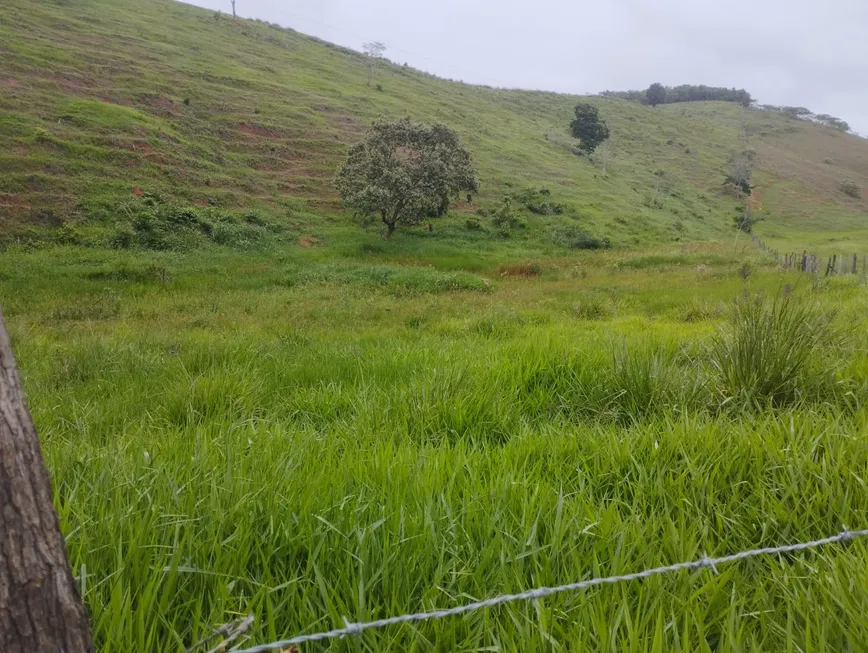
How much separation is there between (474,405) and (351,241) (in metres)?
23.7

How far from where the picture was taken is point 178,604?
1.61 metres

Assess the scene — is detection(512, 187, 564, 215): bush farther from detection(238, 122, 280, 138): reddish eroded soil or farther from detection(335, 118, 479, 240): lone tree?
detection(238, 122, 280, 138): reddish eroded soil

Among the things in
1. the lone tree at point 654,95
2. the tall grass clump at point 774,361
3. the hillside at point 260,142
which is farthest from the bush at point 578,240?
the lone tree at point 654,95

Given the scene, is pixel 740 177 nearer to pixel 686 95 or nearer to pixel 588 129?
pixel 588 129

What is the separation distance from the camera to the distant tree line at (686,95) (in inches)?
5177

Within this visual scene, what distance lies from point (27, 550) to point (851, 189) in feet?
315

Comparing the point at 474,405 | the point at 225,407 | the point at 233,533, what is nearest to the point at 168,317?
the point at 225,407

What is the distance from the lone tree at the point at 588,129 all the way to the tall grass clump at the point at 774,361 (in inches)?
2547

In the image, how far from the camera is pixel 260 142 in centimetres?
3709

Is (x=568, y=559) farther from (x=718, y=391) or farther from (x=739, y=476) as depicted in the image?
(x=718, y=391)

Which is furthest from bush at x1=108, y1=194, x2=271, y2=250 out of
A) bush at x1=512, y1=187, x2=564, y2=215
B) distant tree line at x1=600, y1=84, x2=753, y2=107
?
distant tree line at x1=600, y1=84, x2=753, y2=107

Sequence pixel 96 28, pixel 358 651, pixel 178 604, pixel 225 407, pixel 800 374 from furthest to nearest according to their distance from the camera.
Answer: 1. pixel 96 28
2. pixel 225 407
3. pixel 800 374
4. pixel 178 604
5. pixel 358 651

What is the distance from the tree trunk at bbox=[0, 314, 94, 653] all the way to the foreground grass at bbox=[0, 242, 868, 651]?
0.34 metres

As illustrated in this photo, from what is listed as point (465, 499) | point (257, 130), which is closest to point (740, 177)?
point (257, 130)
